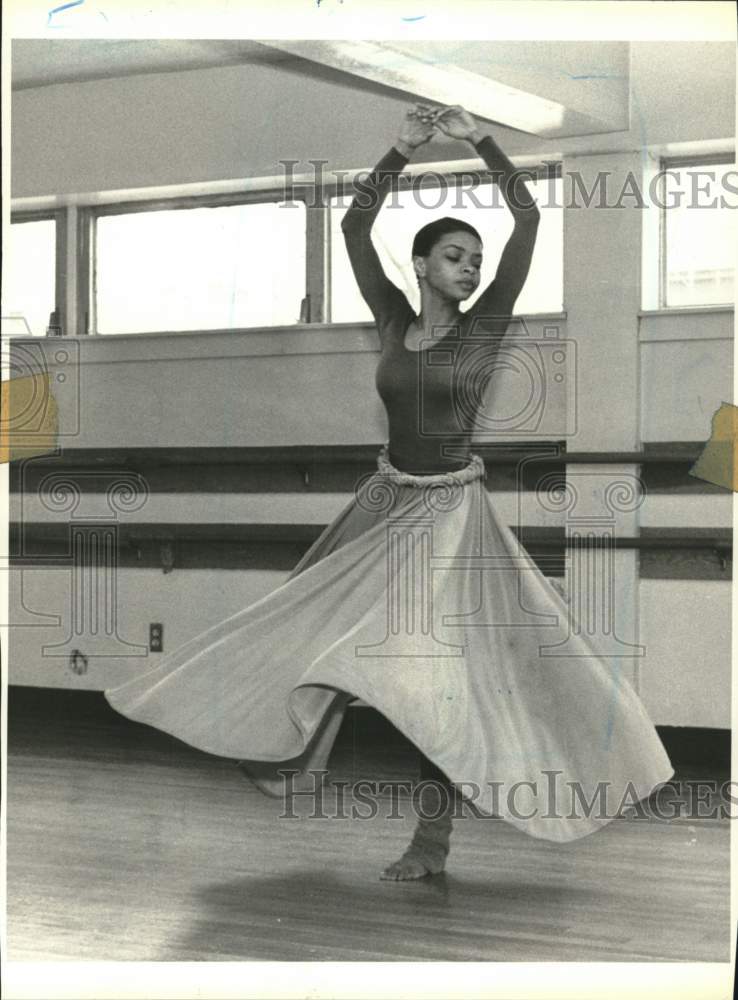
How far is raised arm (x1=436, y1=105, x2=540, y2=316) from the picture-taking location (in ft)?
12.5

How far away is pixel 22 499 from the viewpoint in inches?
145

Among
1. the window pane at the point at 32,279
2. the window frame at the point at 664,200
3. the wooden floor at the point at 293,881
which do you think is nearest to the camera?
the wooden floor at the point at 293,881

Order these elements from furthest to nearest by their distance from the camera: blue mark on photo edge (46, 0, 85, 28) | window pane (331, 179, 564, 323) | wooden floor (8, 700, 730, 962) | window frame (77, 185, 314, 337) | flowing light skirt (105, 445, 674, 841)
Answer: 1. window frame (77, 185, 314, 337)
2. window pane (331, 179, 564, 323)
3. flowing light skirt (105, 445, 674, 841)
4. wooden floor (8, 700, 730, 962)
5. blue mark on photo edge (46, 0, 85, 28)

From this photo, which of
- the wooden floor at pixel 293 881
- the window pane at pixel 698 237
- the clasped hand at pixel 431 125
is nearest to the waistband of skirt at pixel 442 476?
the wooden floor at pixel 293 881

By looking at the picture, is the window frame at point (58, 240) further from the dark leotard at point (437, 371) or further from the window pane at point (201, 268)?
the dark leotard at point (437, 371)

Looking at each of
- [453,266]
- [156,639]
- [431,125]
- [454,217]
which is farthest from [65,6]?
[156,639]

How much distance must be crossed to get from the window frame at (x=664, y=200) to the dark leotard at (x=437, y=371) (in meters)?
0.87

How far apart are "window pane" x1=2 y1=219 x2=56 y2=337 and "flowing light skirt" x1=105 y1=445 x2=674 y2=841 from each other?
98 cm

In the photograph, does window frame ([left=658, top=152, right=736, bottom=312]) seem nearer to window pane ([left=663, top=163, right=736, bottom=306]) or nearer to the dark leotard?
window pane ([left=663, top=163, right=736, bottom=306])

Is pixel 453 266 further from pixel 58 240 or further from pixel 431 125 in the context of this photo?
pixel 58 240

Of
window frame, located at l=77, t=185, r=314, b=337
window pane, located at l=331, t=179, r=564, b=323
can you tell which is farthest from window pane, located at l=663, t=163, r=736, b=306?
window frame, located at l=77, t=185, r=314, b=337

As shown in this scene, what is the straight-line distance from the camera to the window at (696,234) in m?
4.50

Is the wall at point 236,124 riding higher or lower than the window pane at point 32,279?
higher

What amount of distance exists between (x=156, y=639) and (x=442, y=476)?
128 cm
